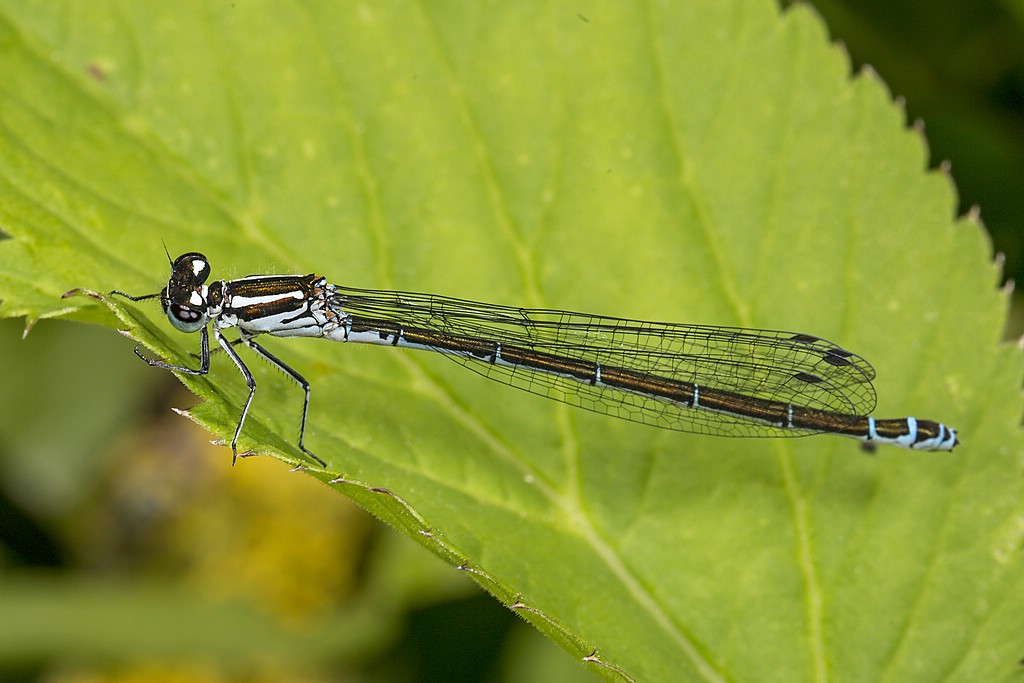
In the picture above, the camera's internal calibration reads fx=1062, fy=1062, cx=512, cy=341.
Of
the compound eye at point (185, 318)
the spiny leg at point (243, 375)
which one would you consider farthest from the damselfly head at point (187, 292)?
the spiny leg at point (243, 375)

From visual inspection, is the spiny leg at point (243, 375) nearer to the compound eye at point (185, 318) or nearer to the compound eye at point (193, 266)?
the compound eye at point (185, 318)

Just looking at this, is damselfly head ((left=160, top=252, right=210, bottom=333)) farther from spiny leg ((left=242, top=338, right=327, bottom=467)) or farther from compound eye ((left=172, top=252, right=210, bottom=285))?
spiny leg ((left=242, top=338, right=327, bottom=467))

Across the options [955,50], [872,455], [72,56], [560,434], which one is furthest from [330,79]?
[955,50]

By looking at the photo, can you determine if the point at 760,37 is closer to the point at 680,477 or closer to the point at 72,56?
the point at 680,477

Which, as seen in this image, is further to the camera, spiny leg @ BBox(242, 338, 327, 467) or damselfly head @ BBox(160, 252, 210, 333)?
damselfly head @ BBox(160, 252, 210, 333)

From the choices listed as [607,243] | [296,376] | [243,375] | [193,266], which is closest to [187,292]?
[193,266]

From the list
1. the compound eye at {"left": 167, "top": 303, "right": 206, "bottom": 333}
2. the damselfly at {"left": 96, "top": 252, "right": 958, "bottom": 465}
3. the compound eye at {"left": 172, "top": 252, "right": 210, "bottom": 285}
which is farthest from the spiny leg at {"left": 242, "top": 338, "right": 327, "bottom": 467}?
the compound eye at {"left": 172, "top": 252, "right": 210, "bottom": 285}

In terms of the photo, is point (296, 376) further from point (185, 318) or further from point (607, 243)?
point (607, 243)
